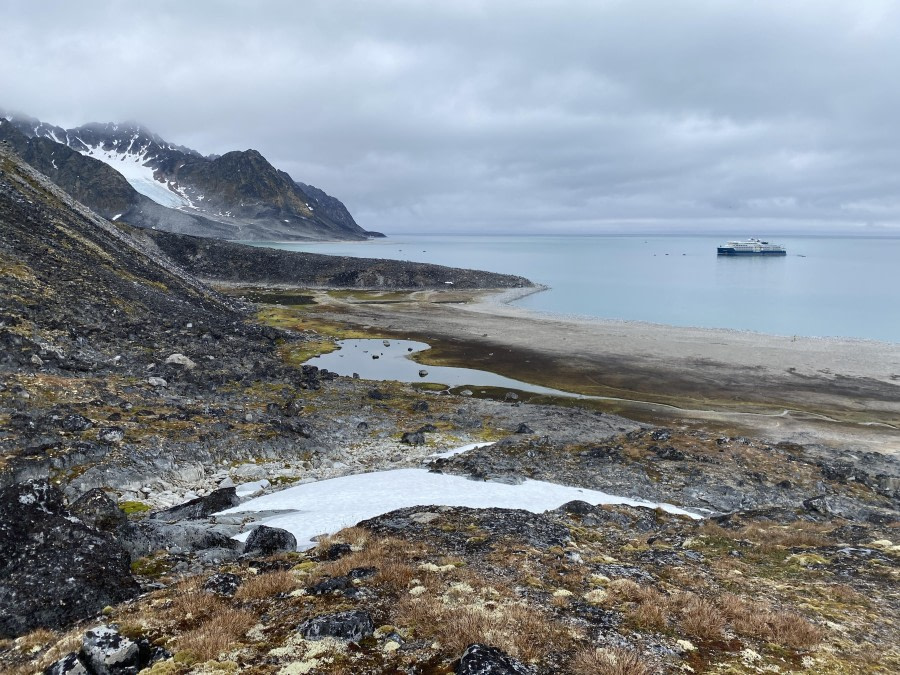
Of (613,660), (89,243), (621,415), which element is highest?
(89,243)

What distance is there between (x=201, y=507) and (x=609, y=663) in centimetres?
1864

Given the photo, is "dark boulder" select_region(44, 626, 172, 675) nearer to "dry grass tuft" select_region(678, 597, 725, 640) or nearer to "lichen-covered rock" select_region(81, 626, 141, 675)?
"lichen-covered rock" select_region(81, 626, 141, 675)

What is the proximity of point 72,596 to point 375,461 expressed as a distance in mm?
20158

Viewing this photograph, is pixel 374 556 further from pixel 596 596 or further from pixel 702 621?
pixel 702 621

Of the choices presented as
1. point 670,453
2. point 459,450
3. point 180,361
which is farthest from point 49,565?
point 180,361

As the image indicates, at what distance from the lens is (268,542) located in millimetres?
15883

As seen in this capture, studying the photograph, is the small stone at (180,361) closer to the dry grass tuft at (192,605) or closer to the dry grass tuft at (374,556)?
the dry grass tuft at (374,556)

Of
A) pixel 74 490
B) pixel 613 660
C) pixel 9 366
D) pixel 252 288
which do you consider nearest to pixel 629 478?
pixel 613 660

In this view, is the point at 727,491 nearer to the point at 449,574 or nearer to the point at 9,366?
the point at 449,574

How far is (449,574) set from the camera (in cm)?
1301

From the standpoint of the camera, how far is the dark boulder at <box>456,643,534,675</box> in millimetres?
7806

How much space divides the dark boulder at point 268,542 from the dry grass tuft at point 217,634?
210 inches

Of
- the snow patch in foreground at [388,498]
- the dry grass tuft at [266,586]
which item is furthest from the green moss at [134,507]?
the dry grass tuft at [266,586]

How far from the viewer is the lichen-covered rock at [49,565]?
10.9 meters
